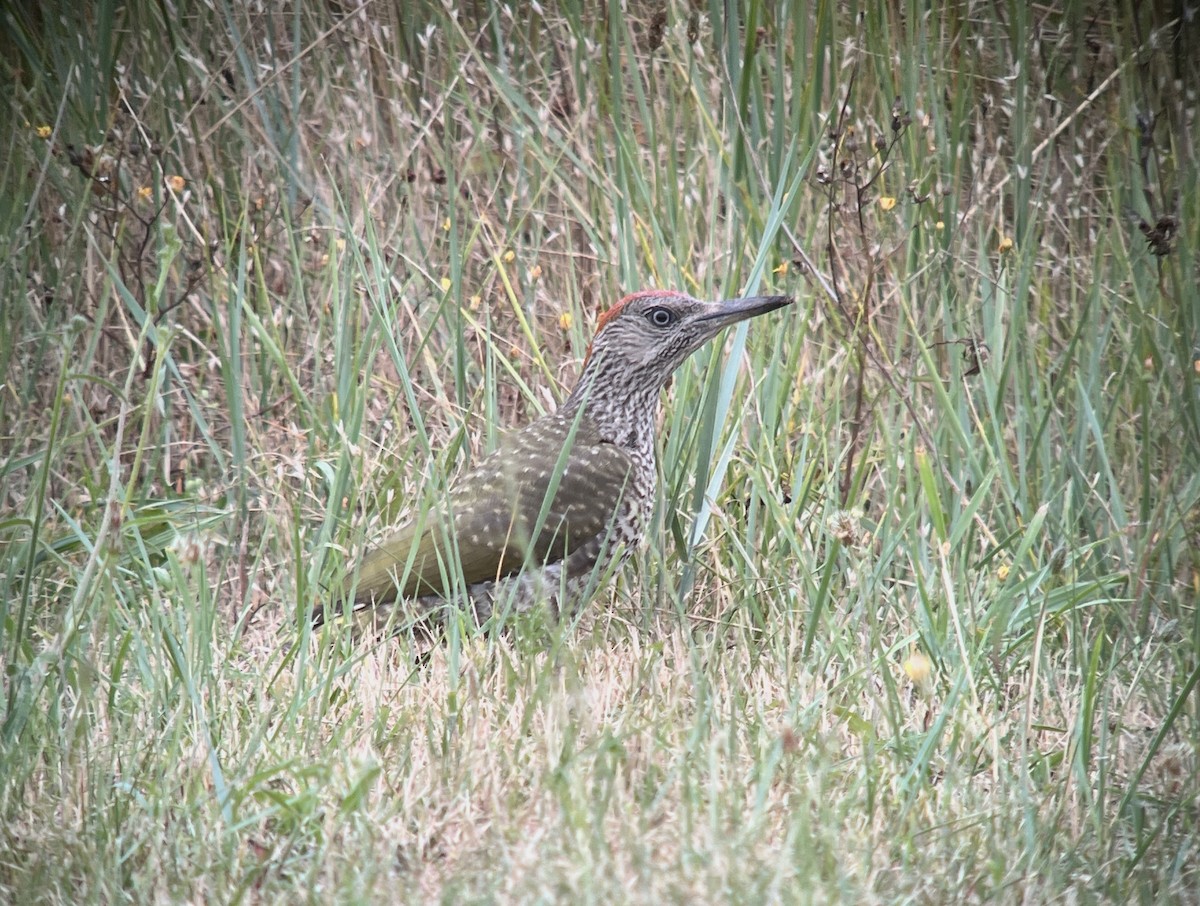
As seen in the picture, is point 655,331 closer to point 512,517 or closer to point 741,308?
point 741,308

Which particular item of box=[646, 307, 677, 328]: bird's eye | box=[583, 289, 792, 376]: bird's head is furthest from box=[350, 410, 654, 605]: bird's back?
box=[646, 307, 677, 328]: bird's eye

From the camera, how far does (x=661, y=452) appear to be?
3.88m

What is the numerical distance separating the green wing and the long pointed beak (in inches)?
16.4

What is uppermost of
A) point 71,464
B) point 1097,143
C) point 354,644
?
point 1097,143

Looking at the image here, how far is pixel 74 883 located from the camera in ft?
7.13

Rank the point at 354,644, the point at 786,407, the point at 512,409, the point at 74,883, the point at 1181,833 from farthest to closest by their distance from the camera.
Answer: the point at 512,409 < the point at 786,407 < the point at 354,644 < the point at 1181,833 < the point at 74,883

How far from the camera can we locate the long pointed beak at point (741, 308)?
3482 millimetres

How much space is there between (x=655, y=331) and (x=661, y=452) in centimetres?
36

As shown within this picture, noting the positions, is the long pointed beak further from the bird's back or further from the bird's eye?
the bird's back

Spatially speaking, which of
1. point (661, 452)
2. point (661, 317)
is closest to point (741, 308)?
point (661, 317)

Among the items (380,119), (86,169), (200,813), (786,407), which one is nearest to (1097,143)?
(786,407)

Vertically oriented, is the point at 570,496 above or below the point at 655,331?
below

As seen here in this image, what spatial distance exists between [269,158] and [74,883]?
2.82 metres

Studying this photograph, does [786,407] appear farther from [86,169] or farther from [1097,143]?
[86,169]
